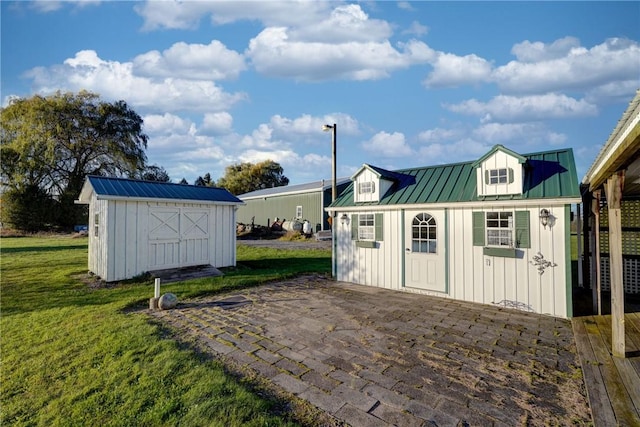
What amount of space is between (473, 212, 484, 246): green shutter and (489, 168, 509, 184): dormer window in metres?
0.76

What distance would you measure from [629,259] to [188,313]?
10.3m

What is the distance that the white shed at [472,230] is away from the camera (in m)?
5.92

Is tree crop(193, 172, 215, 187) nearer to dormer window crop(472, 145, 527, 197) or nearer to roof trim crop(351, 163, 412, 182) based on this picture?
roof trim crop(351, 163, 412, 182)

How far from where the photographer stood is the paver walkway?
300 centimetres

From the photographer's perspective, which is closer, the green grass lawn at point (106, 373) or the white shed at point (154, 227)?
the green grass lawn at point (106, 373)

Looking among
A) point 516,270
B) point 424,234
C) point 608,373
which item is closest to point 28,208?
point 424,234

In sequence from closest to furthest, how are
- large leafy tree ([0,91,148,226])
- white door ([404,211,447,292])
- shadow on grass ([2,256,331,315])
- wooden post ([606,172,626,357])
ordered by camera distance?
wooden post ([606,172,626,357]) → shadow on grass ([2,256,331,315]) → white door ([404,211,447,292]) → large leafy tree ([0,91,148,226])

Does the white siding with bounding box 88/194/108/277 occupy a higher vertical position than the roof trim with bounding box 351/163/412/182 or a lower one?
lower

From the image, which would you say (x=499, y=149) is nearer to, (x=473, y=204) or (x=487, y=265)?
(x=473, y=204)

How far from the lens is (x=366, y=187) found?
8.72m

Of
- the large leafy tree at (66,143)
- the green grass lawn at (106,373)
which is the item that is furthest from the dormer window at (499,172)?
the large leafy tree at (66,143)

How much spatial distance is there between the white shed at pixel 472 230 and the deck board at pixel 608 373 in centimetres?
84

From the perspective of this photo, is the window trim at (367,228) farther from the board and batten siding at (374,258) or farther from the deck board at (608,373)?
the deck board at (608,373)

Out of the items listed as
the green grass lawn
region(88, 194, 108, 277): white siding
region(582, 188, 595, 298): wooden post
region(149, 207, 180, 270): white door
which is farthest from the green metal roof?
region(88, 194, 108, 277): white siding
